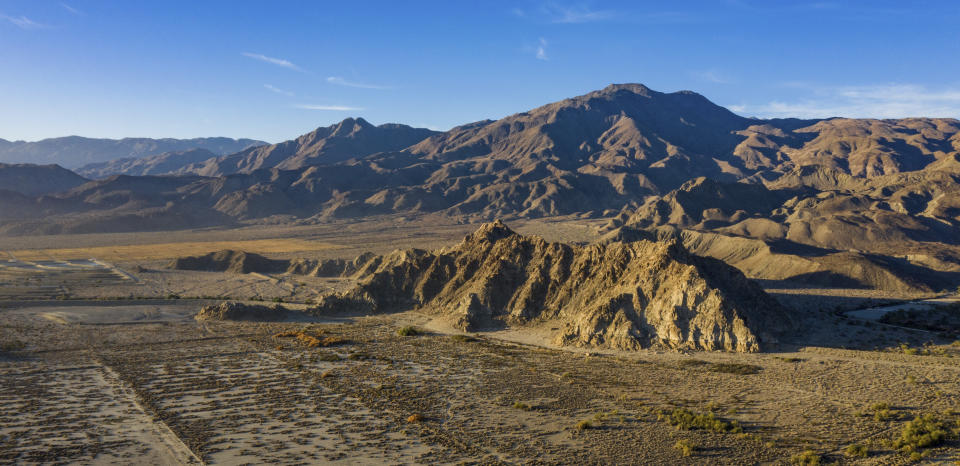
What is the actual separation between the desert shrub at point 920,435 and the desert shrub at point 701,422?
5.51 metres

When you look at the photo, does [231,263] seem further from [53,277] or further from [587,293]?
[587,293]

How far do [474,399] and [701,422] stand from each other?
1021cm

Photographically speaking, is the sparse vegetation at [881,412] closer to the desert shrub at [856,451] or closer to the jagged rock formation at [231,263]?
the desert shrub at [856,451]

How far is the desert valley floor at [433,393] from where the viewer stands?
23219 mm

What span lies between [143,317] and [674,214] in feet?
395

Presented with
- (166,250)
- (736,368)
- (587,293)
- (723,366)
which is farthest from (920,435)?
(166,250)

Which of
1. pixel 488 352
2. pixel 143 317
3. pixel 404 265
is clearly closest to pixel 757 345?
pixel 488 352

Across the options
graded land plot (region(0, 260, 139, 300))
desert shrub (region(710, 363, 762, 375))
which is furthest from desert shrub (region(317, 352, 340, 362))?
graded land plot (region(0, 260, 139, 300))

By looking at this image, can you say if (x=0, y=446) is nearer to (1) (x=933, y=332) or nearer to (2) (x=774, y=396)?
(2) (x=774, y=396)

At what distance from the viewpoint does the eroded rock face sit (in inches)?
1581

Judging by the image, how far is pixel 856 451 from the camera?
2241 cm

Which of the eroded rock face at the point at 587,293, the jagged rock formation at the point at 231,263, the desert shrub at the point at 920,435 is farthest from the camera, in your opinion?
the jagged rock formation at the point at 231,263

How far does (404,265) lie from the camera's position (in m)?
59.2

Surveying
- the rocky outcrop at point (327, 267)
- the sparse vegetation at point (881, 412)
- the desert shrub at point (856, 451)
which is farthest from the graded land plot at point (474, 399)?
the rocky outcrop at point (327, 267)
